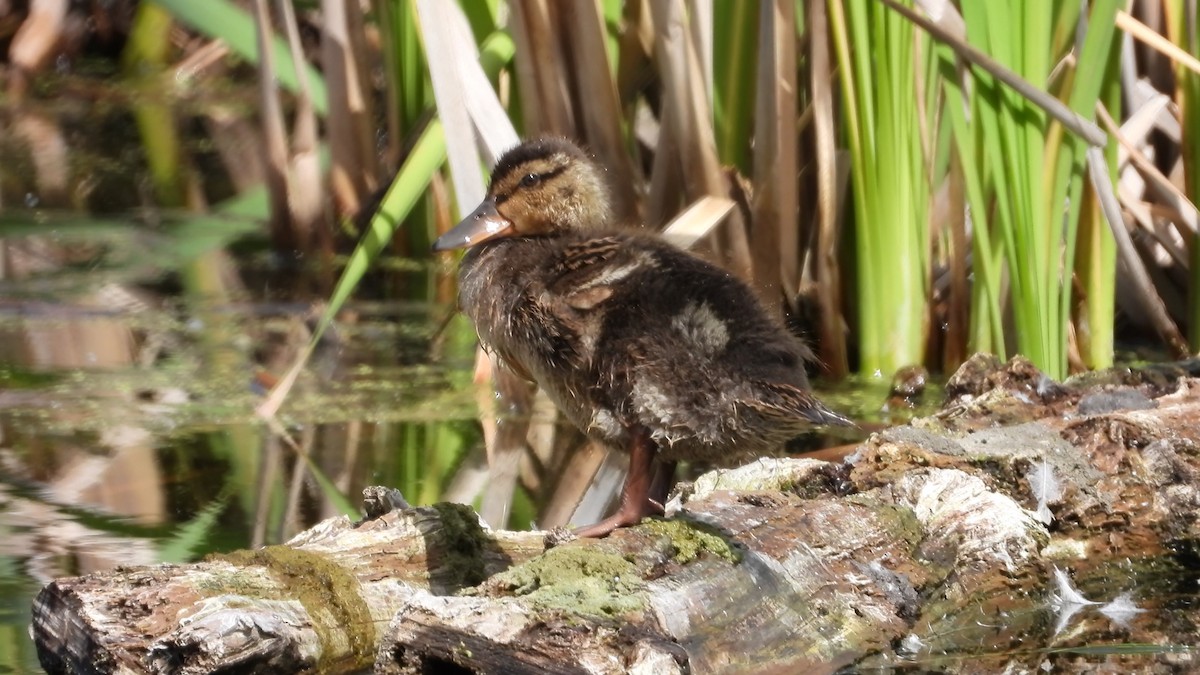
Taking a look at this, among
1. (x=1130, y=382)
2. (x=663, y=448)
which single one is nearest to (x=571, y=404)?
(x=663, y=448)

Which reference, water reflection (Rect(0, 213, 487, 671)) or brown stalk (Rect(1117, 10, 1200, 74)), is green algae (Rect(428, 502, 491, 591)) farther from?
brown stalk (Rect(1117, 10, 1200, 74))

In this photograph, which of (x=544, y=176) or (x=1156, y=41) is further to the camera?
(x=1156, y=41)

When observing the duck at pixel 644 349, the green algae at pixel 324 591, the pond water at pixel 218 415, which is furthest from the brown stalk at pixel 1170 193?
the green algae at pixel 324 591

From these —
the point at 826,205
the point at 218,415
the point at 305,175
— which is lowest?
the point at 218,415

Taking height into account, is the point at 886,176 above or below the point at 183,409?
above

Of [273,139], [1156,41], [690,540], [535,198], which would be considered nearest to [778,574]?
[690,540]

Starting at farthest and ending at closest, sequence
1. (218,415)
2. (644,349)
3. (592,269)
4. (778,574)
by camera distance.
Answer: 1. (218,415)
2. (592,269)
3. (644,349)
4. (778,574)

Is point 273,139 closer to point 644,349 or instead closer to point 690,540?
point 644,349

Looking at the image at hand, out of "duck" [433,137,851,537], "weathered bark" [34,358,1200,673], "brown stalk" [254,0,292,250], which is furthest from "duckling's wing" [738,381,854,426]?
"brown stalk" [254,0,292,250]
